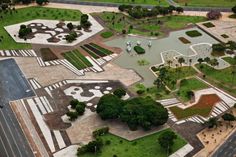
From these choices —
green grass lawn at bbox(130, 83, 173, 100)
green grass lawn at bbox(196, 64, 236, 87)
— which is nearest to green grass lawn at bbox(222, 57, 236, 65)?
green grass lawn at bbox(196, 64, 236, 87)

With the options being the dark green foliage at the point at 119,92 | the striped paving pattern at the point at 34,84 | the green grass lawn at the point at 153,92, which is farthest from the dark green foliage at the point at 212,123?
the striped paving pattern at the point at 34,84

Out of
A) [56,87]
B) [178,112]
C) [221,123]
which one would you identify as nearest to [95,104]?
[56,87]

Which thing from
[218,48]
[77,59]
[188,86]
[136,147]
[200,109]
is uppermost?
[218,48]

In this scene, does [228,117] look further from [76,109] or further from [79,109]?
[76,109]

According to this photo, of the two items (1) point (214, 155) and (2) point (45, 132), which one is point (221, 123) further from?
A: (2) point (45, 132)

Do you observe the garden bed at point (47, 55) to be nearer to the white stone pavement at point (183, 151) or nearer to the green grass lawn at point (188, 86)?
the green grass lawn at point (188, 86)

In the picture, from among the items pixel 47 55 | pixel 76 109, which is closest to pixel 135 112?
pixel 76 109
